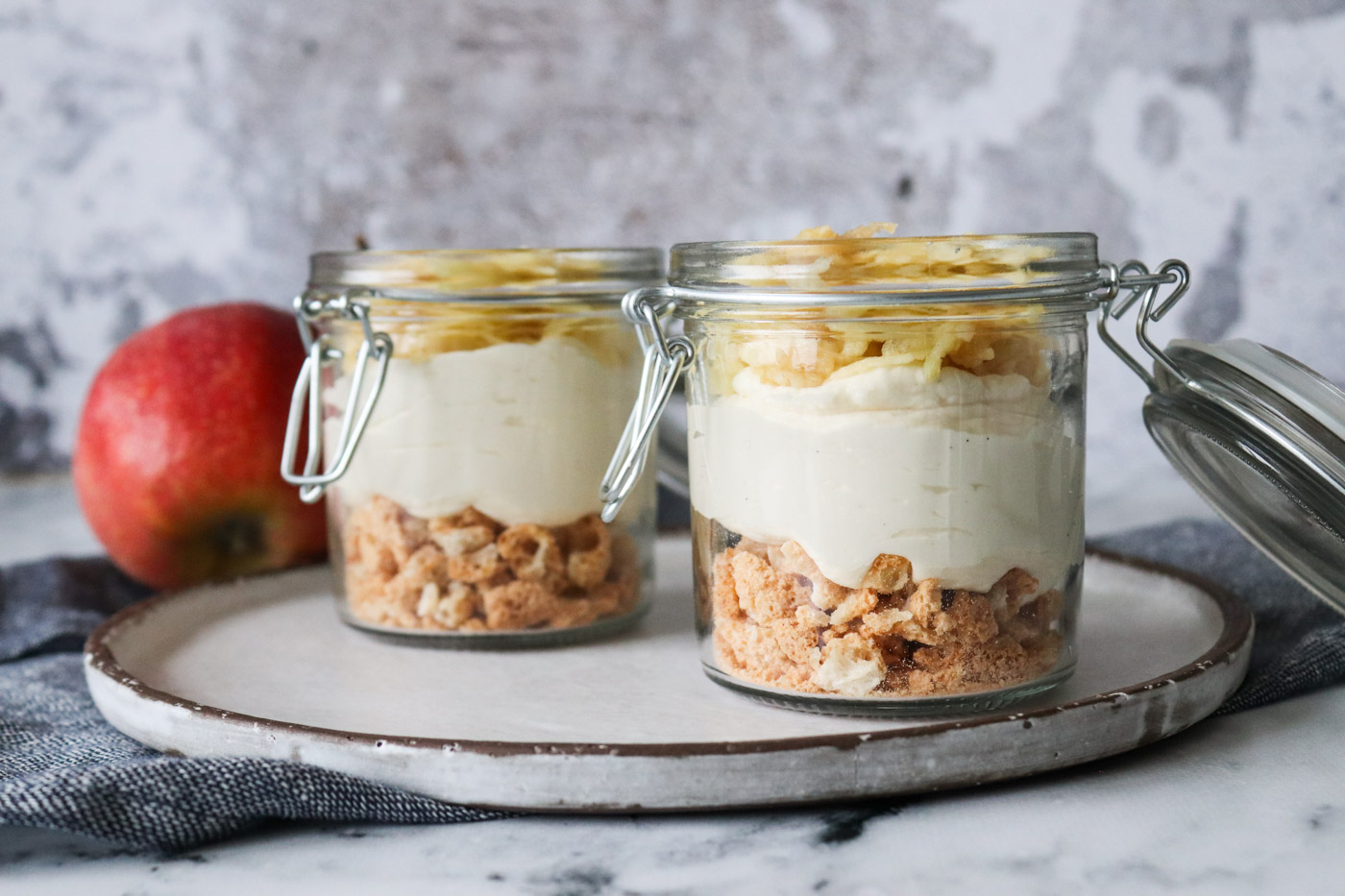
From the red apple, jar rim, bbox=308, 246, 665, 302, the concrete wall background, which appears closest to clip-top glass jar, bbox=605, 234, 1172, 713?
jar rim, bbox=308, 246, 665, 302

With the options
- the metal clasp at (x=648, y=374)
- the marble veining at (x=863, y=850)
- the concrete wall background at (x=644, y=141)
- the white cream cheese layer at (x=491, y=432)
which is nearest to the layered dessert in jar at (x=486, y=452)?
the white cream cheese layer at (x=491, y=432)

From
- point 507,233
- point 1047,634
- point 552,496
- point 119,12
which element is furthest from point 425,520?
point 119,12

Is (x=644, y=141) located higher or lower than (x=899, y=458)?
higher

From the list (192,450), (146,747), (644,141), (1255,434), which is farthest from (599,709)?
(644,141)

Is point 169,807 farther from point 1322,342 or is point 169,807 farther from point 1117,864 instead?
point 1322,342

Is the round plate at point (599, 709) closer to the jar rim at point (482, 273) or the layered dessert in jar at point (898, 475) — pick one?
the layered dessert in jar at point (898, 475)

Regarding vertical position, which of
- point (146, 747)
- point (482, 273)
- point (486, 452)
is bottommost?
point (146, 747)

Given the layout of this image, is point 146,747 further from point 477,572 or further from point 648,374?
point 648,374
